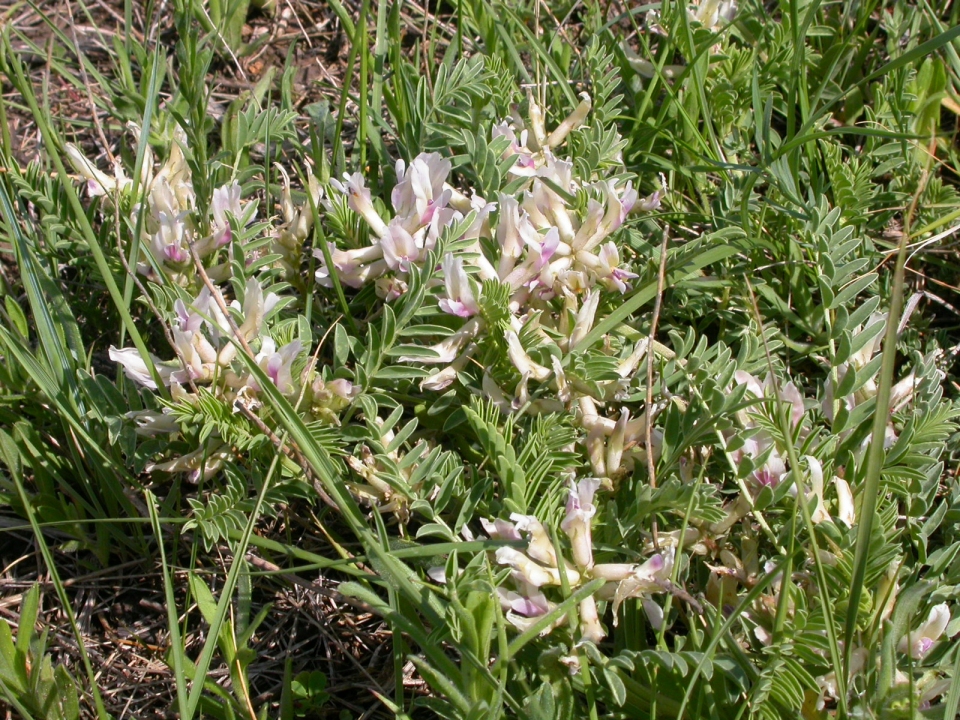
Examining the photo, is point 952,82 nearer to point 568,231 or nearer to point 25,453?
point 568,231

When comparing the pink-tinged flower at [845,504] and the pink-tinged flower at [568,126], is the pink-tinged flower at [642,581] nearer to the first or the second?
the pink-tinged flower at [845,504]

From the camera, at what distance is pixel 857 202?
2447 millimetres

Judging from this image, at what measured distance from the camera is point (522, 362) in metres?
1.96

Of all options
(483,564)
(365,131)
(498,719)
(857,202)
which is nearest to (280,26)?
(365,131)

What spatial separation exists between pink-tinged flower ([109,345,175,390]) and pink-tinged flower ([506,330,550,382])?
28.4 inches

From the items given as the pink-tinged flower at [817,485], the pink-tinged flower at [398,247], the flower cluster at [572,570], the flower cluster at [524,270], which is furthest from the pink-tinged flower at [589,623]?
the pink-tinged flower at [398,247]

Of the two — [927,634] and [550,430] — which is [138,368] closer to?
[550,430]

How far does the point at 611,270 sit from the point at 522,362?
34 centimetres

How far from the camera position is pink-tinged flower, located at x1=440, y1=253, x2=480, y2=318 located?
6.36 ft

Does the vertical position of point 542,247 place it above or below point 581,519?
above

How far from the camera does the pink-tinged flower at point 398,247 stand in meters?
2.04

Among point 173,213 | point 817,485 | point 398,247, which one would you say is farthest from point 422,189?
point 817,485

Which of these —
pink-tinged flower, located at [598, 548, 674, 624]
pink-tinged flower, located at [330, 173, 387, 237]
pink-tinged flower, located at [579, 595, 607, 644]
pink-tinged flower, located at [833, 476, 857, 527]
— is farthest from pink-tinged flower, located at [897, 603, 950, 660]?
pink-tinged flower, located at [330, 173, 387, 237]

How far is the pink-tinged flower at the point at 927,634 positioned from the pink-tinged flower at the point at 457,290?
3.56 ft
